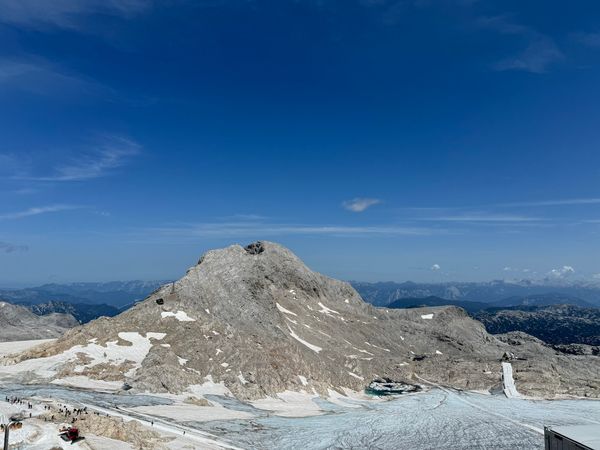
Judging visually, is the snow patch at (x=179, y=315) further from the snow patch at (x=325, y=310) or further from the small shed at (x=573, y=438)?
the small shed at (x=573, y=438)

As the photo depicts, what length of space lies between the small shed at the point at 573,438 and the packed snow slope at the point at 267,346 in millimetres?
64733

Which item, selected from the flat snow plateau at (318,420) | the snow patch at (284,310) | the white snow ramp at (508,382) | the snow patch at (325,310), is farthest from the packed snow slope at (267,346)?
the flat snow plateau at (318,420)

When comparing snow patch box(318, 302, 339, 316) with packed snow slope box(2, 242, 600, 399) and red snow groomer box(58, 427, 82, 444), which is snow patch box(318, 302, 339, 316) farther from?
red snow groomer box(58, 427, 82, 444)

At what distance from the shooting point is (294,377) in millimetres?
112562

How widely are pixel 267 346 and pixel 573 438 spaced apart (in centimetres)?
8512

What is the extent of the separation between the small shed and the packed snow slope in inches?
2549

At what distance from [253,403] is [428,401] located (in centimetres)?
4861

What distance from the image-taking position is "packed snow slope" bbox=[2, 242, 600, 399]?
98.3m

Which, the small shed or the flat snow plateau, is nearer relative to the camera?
the small shed

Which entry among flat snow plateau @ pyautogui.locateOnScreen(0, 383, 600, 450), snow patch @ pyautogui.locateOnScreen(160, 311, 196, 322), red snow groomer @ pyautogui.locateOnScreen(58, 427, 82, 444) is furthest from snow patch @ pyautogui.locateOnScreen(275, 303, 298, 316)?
red snow groomer @ pyautogui.locateOnScreen(58, 427, 82, 444)

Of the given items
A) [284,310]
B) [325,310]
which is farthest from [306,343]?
[325,310]

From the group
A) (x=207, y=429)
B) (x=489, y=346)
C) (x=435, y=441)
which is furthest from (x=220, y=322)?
(x=489, y=346)

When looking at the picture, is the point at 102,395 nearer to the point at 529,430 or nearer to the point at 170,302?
the point at 170,302

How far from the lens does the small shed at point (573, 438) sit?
4153cm
